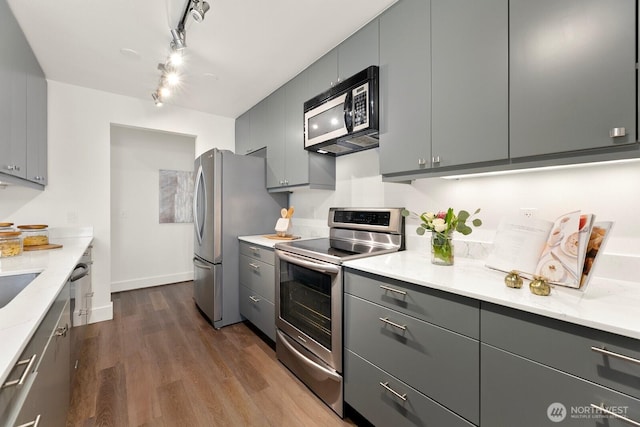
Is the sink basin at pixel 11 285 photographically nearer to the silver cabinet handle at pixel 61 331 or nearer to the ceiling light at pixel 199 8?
the silver cabinet handle at pixel 61 331

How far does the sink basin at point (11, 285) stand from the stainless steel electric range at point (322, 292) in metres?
1.42

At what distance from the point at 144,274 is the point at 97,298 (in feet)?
3.81

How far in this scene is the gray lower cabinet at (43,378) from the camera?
66 cm

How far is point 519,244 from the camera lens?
122 centimetres

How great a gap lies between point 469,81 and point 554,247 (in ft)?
2.81

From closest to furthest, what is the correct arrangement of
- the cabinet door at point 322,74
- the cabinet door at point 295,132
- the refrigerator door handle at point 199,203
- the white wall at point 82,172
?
the cabinet door at point 322,74 → the cabinet door at point 295,132 → the white wall at point 82,172 → the refrigerator door handle at point 199,203

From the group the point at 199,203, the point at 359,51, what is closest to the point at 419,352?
the point at 359,51

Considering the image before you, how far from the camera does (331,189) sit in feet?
8.46

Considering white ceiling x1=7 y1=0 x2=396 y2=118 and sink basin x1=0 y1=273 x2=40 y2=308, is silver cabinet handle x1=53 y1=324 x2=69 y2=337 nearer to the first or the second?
sink basin x1=0 y1=273 x2=40 y2=308


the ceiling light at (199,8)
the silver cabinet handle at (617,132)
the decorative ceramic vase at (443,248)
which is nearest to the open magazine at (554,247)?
the decorative ceramic vase at (443,248)

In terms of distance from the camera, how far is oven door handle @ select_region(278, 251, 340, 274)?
61.4 inches

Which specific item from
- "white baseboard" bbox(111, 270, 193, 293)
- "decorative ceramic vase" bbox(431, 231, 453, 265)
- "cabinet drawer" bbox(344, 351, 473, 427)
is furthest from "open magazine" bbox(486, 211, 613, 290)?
"white baseboard" bbox(111, 270, 193, 293)

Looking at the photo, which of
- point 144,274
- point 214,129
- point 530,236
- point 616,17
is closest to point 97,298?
point 144,274

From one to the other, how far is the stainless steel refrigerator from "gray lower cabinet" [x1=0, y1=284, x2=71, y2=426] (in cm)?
133
